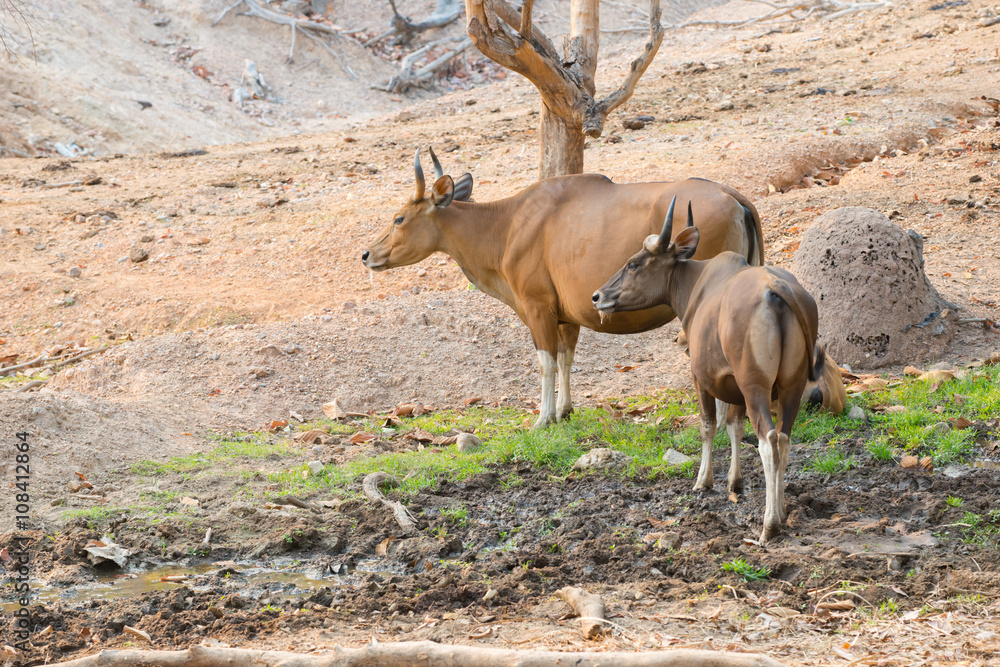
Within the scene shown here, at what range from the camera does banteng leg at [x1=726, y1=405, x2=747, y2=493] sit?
6117 millimetres

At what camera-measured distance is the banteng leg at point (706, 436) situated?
6.10 metres

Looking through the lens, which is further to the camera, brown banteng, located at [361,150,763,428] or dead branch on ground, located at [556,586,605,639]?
brown banteng, located at [361,150,763,428]

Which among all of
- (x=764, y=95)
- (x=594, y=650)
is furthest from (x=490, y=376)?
(x=764, y=95)

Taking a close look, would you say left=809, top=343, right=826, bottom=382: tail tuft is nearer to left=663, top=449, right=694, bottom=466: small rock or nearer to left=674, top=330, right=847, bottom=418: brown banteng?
left=674, top=330, right=847, bottom=418: brown banteng

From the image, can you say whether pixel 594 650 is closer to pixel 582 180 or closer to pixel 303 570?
pixel 303 570

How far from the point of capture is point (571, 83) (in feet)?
29.2

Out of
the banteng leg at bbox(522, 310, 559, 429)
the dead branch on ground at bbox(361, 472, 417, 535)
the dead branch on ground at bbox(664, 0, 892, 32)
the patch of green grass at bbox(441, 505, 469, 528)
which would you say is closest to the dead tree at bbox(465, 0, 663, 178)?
the banteng leg at bbox(522, 310, 559, 429)

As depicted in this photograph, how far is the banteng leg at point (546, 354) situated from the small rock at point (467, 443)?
1.69ft

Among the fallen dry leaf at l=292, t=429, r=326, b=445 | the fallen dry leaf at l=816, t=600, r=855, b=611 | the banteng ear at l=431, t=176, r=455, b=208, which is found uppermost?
the banteng ear at l=431, t=176, r=455, b=208

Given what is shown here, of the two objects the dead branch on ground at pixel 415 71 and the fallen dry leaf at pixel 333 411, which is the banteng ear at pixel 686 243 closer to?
the fallen dry leaf at pixel 333 411

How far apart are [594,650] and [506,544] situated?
1819 mm

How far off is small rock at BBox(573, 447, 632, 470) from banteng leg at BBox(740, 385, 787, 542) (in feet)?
5.12

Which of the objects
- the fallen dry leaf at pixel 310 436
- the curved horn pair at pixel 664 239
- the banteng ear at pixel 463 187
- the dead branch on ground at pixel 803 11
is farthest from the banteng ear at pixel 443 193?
the dead branch on ground at pixel 803 11

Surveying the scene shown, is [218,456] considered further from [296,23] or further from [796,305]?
[296,23]
